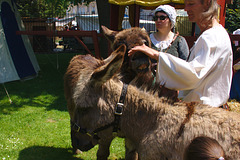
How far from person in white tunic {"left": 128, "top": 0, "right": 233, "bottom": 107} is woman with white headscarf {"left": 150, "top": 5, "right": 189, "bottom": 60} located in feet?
3.74

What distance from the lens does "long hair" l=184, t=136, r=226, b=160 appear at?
1498 millimetres

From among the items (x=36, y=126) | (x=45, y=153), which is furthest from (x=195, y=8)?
(x=36, y=126)

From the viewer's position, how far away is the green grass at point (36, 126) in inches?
173

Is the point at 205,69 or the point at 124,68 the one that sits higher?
the point at 205,69

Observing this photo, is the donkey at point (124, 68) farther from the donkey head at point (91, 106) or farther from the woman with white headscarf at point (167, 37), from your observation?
the woman with white headscarf at point (167, 37)

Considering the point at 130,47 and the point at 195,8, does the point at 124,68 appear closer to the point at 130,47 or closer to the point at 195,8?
the point at 130,47

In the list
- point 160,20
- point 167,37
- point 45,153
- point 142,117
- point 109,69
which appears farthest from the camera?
point 45,153

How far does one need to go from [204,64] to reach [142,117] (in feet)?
2.14

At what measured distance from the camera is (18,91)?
843cm

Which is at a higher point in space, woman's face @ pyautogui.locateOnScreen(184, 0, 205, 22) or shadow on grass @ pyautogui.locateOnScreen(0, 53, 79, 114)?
woman's face @ pyautogui.locateOnScreen(184, 0, 205, 22)

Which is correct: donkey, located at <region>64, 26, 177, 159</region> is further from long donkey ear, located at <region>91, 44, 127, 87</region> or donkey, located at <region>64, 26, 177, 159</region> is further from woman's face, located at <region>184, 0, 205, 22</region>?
woman's face, located at <region>184, 0, 205, 22</region>

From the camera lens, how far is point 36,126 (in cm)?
559

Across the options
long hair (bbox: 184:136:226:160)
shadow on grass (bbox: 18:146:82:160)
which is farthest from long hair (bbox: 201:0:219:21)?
shadow on grass (bbox: 18:146:82:160)

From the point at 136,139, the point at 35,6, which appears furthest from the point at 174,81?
the point at 35,6
